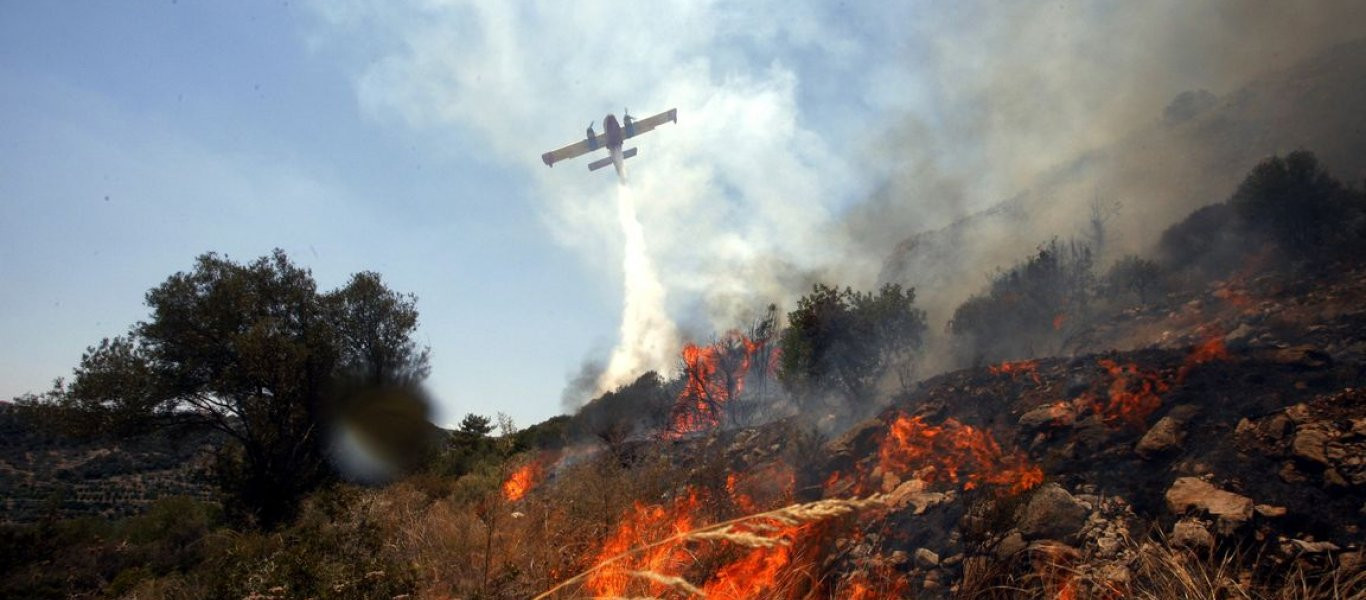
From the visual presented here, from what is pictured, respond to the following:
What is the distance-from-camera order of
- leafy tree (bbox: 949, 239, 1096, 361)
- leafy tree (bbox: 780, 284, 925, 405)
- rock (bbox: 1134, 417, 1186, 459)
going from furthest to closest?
1. leafy tree (bbox: 949, 239, 1096, 361)
2. leafy tree (bbox: 780, 284, 925, 405)
3. rock (bbox: 1134, 417, 1186, 459)

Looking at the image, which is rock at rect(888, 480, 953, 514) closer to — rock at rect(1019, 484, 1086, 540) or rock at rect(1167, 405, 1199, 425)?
rock at rect(1019, 484, 1086, 540)

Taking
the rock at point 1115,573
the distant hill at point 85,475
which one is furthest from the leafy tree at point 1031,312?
the distant hill at point 85,475

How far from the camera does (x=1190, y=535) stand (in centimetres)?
764

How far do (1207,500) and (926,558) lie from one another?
3.90 meters

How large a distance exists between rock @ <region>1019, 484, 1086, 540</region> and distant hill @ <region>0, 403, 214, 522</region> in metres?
25.9

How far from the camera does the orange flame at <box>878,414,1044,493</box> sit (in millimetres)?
11633

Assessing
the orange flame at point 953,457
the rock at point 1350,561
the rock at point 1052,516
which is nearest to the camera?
the rock at point 1350,561

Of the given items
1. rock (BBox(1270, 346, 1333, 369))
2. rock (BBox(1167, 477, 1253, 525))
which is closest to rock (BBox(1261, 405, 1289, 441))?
rock (BBox(1167, 477, 1253, 525))

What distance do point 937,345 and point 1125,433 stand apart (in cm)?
4549

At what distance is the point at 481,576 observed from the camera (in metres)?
6.97

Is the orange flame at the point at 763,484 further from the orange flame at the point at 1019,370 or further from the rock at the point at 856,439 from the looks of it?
the orange flame at the point at 1019,370

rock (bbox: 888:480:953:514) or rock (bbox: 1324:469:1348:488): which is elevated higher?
rock (bbox: 888:480:953:514)

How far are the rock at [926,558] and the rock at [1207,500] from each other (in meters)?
3.42

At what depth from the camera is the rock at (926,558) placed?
887cm
